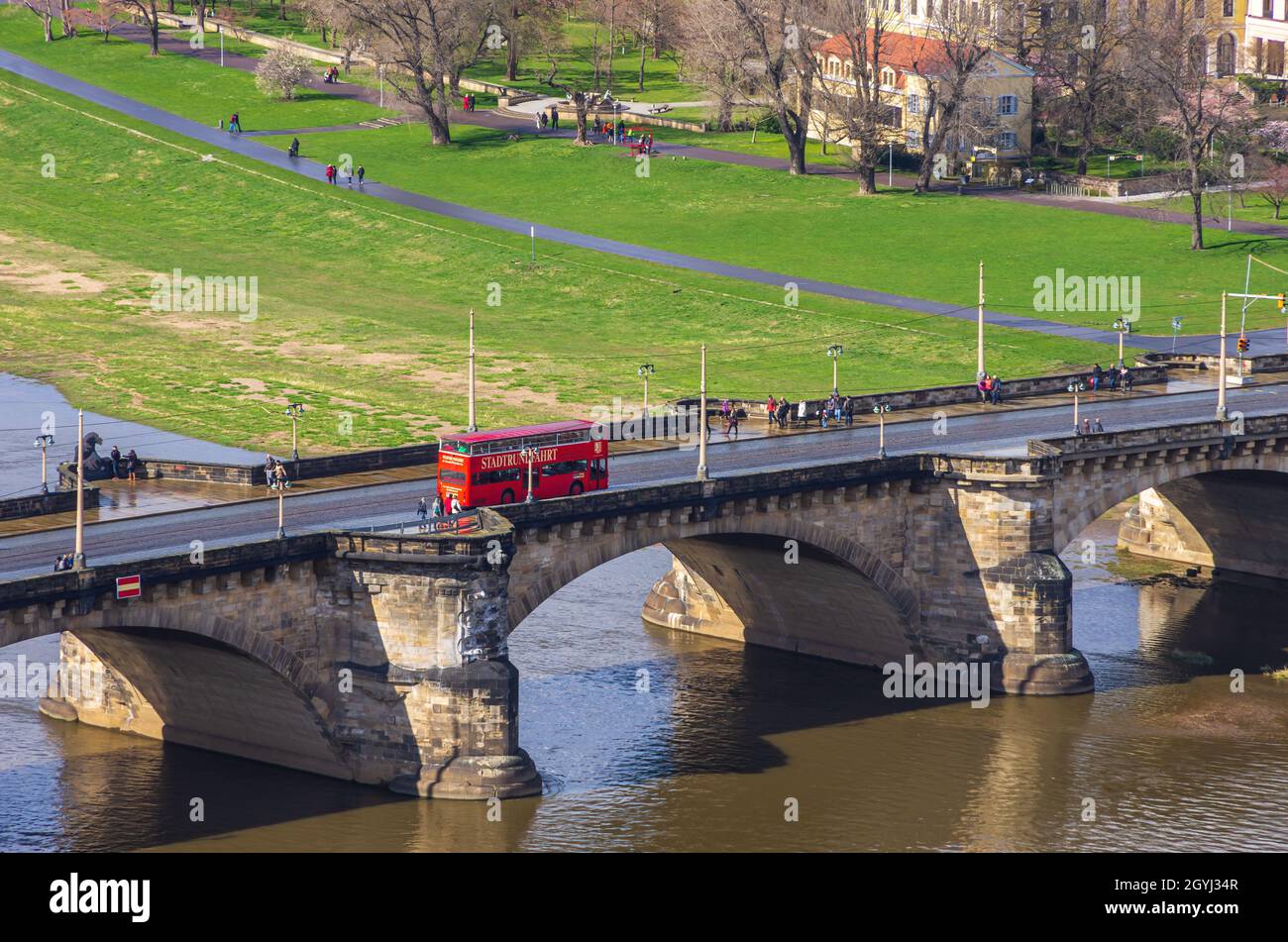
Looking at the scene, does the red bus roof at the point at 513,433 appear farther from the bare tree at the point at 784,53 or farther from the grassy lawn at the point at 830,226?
the bare tree at the point at 784,53

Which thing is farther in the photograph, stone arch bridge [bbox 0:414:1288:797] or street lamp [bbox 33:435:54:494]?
street lamp [bbox 33:435:54:494]

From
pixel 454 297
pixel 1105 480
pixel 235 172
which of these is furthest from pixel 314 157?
pixel 1105 480

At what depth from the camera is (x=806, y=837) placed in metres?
84.0

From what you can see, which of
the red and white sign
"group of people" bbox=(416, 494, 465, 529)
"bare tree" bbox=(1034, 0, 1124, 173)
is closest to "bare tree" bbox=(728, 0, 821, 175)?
"bare tree" bbox=(1034, 0, 1124, 173)

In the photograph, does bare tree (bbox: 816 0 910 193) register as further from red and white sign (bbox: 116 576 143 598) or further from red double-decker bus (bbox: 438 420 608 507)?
red and white sign (bbox: 116 576 143 598)

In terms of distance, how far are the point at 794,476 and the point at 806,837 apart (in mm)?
18545

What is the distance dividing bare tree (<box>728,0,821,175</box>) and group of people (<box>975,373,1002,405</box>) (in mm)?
66669

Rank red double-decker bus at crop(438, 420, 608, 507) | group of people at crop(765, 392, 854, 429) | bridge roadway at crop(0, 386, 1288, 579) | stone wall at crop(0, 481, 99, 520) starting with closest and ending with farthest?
1. bridge roadway at crop(0, 386, 1288, 579)
2. stone wall at crop(0, 481, 99, 520)
3. red double-decker bus at crop(438, 420, 608, 507)
4. group of people at crop(765, 392, 854, 429)

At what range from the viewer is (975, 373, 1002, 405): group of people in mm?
121750

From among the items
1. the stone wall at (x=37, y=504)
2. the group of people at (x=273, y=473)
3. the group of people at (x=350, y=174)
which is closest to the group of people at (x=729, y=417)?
the group of people at (x=273, y=473)

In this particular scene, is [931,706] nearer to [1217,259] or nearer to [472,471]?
[472,471]

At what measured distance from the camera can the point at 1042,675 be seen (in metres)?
101

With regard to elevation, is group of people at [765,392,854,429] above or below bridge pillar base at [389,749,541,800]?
above

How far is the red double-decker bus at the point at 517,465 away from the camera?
91.8 m
